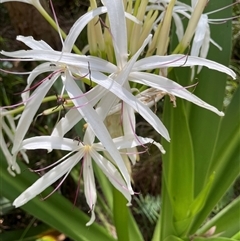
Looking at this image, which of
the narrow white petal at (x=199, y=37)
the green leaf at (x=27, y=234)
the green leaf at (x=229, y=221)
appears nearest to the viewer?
the narrow white petal at (x=199, y=37)

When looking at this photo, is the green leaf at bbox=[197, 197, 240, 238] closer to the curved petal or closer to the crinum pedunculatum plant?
the crinum pedunculatum plant

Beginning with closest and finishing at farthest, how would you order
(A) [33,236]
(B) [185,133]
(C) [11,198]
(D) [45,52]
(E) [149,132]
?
(D) [45,52] < (B) [185,133] < (C) [11,198] < (A) [33,236] < (E) [149,132]

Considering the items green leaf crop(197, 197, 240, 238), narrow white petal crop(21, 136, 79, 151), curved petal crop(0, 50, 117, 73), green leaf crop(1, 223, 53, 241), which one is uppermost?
curved petal crop(0, 50, 117, 73)

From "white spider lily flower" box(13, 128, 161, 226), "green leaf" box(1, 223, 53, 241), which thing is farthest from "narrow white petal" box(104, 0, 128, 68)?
"green leaf" box(1, 223, 53, 241)

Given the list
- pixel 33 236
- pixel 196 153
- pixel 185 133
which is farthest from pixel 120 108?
pixel 33 236

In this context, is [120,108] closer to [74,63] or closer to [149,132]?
[74,63]

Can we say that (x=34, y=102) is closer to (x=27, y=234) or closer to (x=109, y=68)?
(x=109, y=68)

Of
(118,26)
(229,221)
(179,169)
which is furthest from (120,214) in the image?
(118,26)

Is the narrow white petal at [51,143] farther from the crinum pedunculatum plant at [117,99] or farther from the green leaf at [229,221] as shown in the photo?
the green leaf at [229,221]

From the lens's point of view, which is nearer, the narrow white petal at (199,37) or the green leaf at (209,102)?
the narrow white petal at (199,37)

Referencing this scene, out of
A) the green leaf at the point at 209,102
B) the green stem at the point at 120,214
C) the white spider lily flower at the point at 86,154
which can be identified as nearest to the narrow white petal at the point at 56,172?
the white spider lily flower at the point at 86,154

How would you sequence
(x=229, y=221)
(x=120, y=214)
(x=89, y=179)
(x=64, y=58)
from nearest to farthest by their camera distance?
(x=64, y=58), (x=89, y=179), (x=120, y=214), (x=229, y=221)
